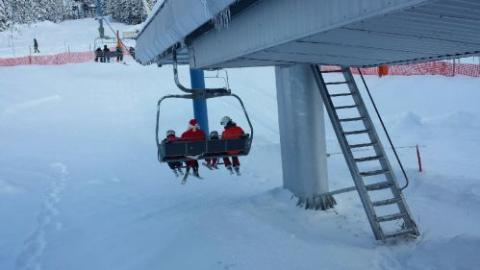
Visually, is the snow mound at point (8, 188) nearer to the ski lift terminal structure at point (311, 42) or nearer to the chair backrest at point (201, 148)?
the ski lift terminal structure at point (311, 42)

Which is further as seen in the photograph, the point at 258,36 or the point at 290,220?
the point at 290,220

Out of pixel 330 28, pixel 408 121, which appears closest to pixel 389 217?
pixel 330 28

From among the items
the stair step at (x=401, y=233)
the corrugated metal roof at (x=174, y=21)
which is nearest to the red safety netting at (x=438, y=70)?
the stair step at (x=401, y=233)

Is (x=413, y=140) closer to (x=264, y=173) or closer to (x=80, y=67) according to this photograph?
(x=264, y=173)

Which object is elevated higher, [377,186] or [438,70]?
[438,70]

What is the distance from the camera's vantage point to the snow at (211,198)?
746 centimetres

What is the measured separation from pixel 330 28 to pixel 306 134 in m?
5.37

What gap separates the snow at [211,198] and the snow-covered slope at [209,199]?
0.04m

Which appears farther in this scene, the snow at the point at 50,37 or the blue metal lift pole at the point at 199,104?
the snow at the point at 50,37

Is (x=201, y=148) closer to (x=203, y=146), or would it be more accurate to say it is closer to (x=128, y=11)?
(x=203, y=146)

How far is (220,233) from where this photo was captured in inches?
327

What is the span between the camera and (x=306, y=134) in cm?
970

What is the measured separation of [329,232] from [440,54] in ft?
11.5

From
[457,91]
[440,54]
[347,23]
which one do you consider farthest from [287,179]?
[457,91]
